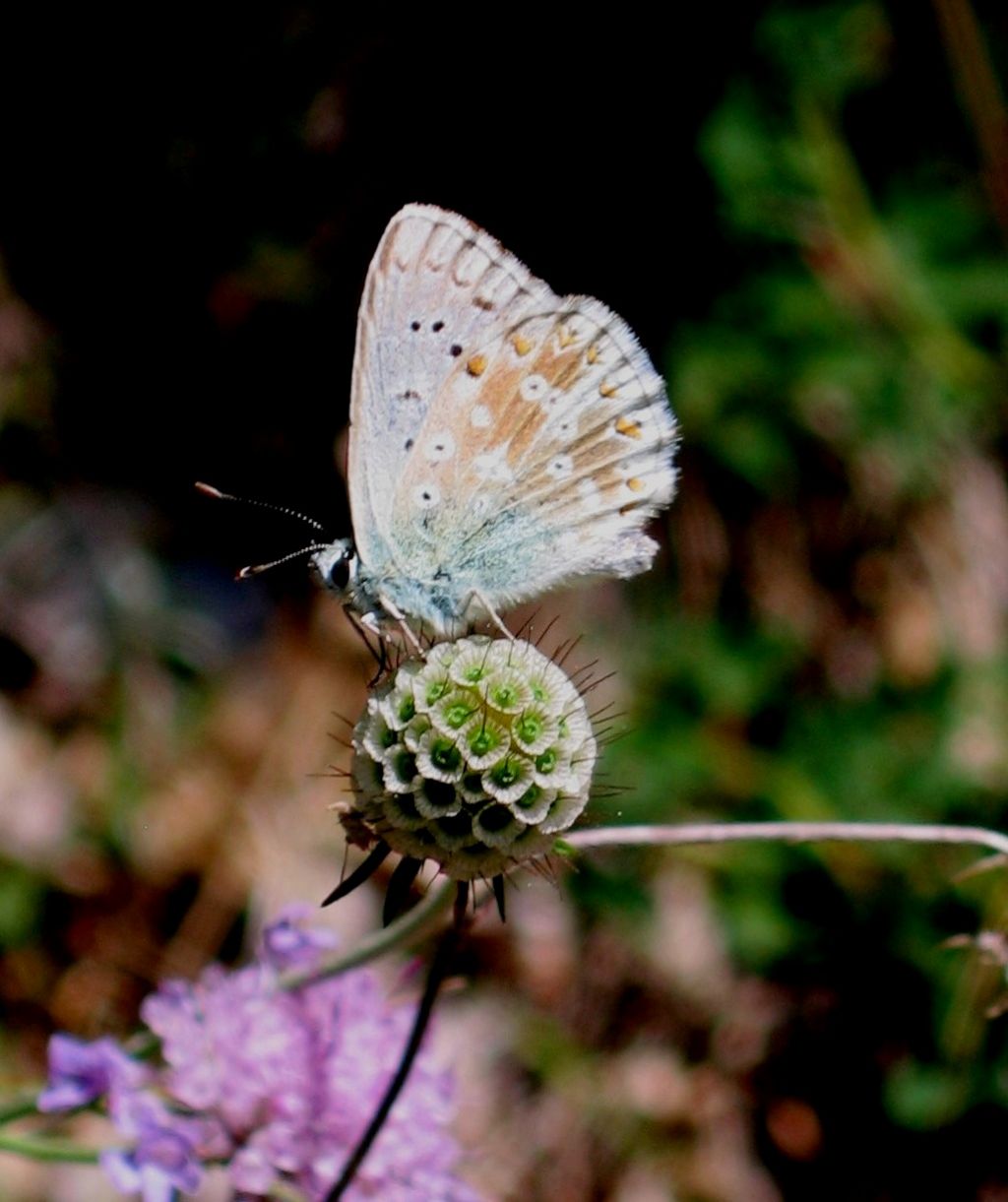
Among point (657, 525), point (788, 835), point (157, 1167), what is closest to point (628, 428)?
point (788, 835)

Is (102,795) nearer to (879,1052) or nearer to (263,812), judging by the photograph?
(263,812)

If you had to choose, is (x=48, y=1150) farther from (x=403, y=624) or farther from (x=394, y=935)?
(x=403, y=624)

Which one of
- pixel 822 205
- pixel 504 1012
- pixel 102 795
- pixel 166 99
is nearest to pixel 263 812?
pixel 102 795

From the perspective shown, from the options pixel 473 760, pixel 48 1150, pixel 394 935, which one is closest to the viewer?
pixel 473 760

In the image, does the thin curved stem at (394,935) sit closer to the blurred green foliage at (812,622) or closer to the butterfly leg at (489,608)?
the butterfly leg at (489,608)

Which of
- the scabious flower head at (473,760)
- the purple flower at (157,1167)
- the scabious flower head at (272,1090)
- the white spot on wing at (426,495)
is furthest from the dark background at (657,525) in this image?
the scabious flower head at (473,760)

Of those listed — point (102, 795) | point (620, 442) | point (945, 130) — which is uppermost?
point (945, 130)

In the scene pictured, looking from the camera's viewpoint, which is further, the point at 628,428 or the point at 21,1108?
the point at 628,428
